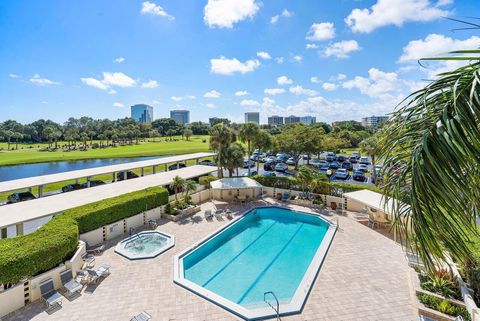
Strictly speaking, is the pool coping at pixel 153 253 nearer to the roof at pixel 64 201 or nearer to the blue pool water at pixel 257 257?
the blue pool water at pixel 257 257

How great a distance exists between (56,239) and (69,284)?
2071 millimetres

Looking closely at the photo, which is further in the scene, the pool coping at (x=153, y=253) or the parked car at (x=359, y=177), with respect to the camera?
the parked car at (x=359, y=177)

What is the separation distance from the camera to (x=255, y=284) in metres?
12.2

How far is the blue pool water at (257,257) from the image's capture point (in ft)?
39.0

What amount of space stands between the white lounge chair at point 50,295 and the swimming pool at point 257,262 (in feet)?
15.0

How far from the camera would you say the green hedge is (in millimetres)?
9945

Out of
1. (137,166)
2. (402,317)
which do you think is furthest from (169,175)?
(402,317)

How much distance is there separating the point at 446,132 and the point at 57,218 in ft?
53.9

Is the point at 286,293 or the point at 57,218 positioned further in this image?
the point at 57,218

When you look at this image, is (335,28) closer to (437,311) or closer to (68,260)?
(437,311)

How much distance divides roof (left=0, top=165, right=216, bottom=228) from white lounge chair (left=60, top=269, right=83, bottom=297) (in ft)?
13.4

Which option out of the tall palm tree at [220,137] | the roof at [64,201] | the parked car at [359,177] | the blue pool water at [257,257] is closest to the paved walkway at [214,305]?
the blue pool water at [257,257]

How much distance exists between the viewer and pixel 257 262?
1420 cm

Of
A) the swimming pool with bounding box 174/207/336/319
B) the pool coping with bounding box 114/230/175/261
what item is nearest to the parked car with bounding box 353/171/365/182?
the swimming pool with bounding box 174/207/336/319
